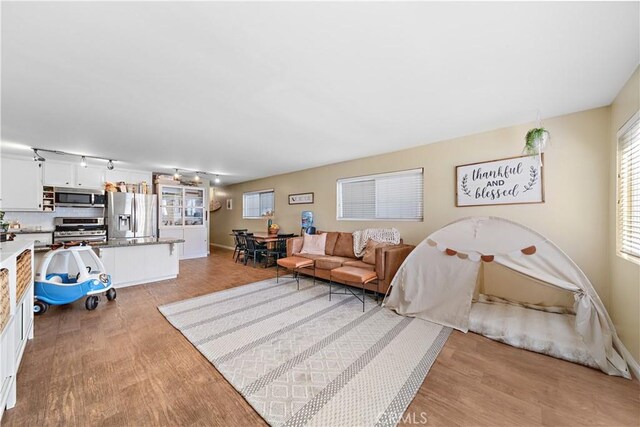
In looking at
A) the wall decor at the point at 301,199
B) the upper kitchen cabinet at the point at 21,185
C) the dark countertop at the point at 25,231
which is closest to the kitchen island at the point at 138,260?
the dark countertop at the point at 25,231

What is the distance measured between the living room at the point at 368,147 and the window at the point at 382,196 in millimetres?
148

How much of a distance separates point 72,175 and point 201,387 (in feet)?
19.6

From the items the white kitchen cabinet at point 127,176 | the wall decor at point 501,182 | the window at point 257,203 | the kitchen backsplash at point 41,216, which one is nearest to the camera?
the wall decor at point 501,182

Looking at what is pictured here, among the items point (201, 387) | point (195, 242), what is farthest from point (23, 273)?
point (195, 242)

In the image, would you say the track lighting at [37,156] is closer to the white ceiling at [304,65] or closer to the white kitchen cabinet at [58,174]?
the white kitchen cabinet at [58,174]

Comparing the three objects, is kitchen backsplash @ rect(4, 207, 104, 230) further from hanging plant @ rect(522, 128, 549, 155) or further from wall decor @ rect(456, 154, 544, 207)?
hanging plant @ rect(522, 128, 549, 155)

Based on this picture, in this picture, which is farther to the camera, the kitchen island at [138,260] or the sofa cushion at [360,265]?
the kitchen island at [138,260]

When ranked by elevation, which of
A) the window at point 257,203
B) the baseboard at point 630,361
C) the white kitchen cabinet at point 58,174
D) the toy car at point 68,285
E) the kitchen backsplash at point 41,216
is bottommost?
the baseboard at point 630,361

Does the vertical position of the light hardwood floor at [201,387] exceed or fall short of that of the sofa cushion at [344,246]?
it falls short

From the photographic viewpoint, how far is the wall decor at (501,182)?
3.08m

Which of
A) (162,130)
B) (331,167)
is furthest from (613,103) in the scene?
(162,130)

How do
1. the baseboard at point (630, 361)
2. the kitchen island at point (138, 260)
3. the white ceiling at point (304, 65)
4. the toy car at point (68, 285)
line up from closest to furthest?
the white ceiling at point (304, 65) → the baseboard at point (630, 361) → the toy car at point (68, 285) → the kitchen island at point (138, 260)
